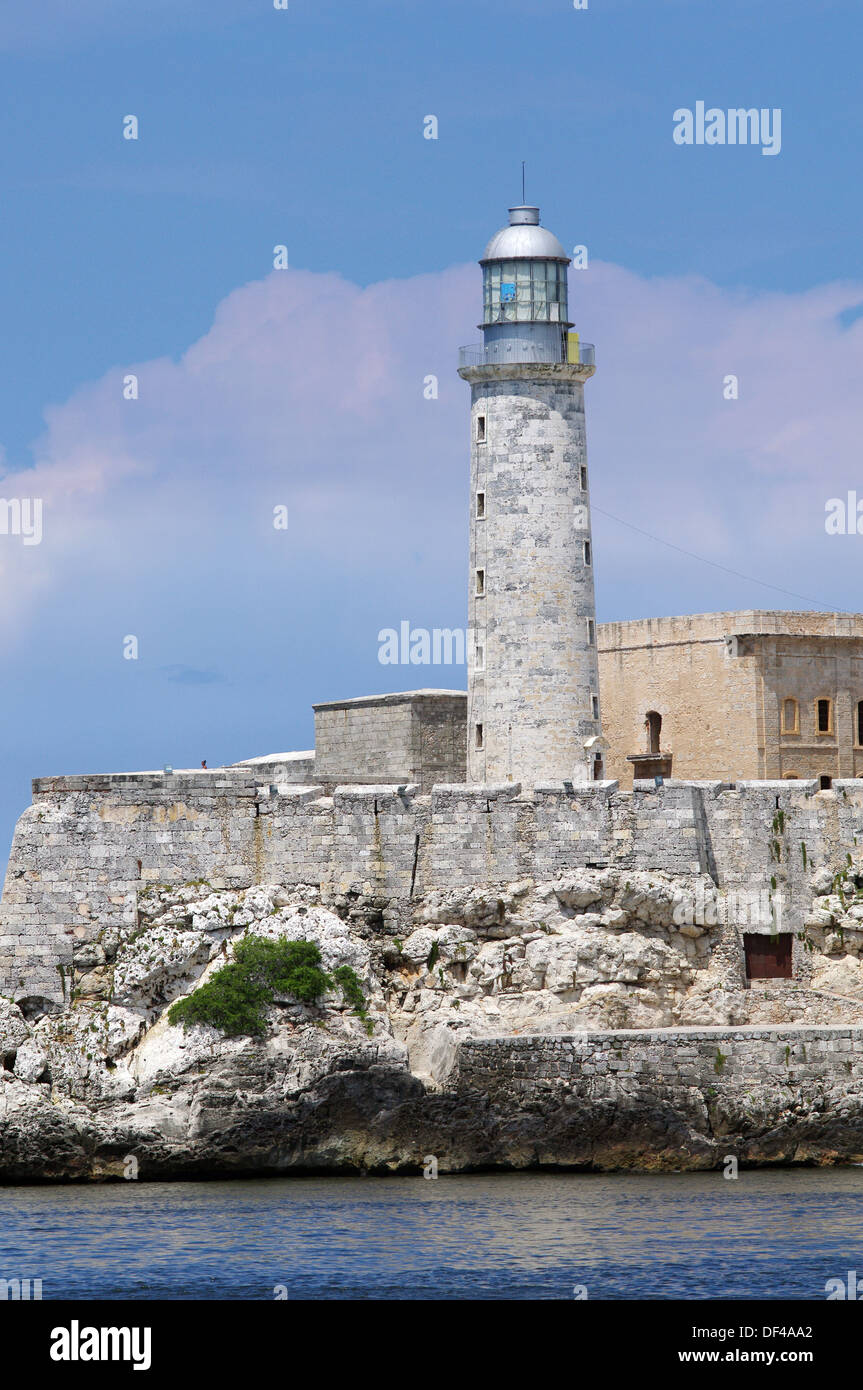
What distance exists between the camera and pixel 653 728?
44594 millimetres

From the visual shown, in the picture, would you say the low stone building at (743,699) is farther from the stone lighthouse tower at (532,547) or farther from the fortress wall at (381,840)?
the fortress wall at (381,840)

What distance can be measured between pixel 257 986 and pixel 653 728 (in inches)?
533

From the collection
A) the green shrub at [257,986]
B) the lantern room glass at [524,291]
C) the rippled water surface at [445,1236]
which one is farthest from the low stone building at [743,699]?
the rippled water surface at [445,1236]

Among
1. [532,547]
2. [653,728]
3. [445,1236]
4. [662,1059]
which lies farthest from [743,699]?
[445,1236]

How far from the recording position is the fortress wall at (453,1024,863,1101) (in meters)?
32.0

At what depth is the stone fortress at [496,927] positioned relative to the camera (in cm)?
3192

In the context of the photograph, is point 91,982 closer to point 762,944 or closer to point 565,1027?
point 565,1027

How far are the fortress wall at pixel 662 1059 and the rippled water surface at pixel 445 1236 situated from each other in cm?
134

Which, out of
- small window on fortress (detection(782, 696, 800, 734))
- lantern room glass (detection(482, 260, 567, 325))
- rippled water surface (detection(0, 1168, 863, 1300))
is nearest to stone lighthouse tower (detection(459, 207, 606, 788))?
lantern room glass (detection(482, 260, 567, 325))

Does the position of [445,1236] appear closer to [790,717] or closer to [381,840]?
[381,840]

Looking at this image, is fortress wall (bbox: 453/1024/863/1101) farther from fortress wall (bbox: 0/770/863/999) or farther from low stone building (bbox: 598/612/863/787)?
low stone building (bbox: 598/612/863/787)

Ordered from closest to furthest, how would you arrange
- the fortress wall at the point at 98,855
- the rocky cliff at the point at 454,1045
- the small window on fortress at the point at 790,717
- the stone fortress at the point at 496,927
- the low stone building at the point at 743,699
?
the rocky cliff at the point at 454,1045 < the stone fortress at the point at 496,927 < the fortress wall at the point at 98,855 < the low stone building at the point at 743,699 < the small window on fortress at the point at 790,717

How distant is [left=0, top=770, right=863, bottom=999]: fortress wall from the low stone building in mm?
7445

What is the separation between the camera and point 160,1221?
27953mm
